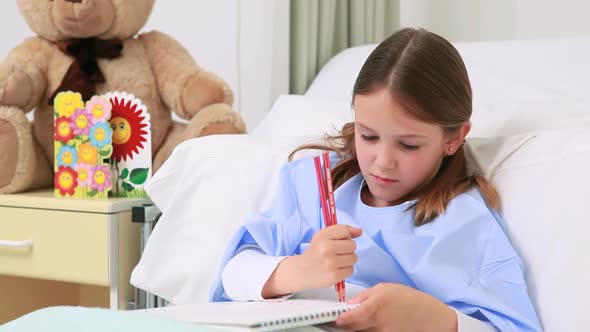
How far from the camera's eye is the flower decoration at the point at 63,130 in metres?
1.60

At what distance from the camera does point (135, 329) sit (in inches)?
28.5

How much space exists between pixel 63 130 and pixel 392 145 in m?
0.83

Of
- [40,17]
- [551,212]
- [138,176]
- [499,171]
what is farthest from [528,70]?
[40,17]

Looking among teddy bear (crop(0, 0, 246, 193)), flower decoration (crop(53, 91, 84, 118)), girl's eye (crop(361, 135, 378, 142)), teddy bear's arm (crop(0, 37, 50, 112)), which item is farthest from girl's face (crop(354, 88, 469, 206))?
teddy bear's arm (crop(0, 37, 50, 112))

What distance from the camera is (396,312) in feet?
2.85

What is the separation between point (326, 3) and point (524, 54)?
0.55 metres

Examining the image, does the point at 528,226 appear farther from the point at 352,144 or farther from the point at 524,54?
the point at 524,54

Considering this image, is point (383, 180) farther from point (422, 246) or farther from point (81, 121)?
point (81, 121)

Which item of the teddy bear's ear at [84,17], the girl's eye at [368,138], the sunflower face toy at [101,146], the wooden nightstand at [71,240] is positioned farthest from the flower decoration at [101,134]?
the girl's eye at [368,138]

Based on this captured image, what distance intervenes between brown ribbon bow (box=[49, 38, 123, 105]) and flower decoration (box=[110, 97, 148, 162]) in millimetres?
94

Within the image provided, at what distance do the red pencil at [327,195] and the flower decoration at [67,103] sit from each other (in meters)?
0.79

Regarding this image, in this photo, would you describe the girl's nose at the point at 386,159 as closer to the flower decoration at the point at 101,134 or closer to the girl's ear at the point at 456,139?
the girl's ear at the point at 456,139

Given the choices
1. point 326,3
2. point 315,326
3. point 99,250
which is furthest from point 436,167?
point 326,3

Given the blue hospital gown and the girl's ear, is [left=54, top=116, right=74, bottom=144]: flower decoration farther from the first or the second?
the girl's ear
